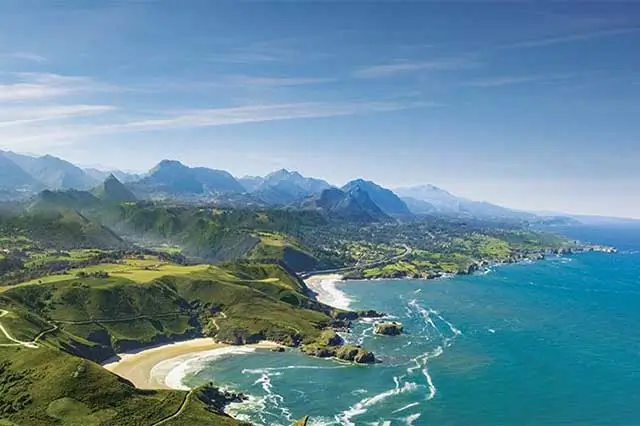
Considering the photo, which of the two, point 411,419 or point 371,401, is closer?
point 411,419

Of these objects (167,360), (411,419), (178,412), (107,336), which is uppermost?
(178,412)

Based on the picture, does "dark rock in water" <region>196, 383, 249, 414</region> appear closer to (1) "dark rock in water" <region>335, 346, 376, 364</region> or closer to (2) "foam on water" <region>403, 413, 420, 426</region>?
(2) "foam on water" <region>403, 413, 420, 426</region>

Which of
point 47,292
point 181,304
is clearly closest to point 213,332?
point 181,304

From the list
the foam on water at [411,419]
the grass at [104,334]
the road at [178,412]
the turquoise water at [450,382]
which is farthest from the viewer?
the turquoise water at [450,382]

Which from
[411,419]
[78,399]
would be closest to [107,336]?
[78,399]

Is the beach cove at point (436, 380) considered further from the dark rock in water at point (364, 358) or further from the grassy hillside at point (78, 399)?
the grassy hillside at point (78, 399)

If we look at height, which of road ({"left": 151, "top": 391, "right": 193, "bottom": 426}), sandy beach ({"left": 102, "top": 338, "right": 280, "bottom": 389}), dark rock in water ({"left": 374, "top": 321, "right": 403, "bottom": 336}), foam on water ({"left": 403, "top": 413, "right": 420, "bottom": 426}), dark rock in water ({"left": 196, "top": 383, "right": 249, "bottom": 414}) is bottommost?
sandy beach ({"left": 102, "top": 338, "right": 280, "bottom": 389})

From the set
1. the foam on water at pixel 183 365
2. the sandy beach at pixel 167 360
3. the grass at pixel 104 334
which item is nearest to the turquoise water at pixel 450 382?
the foam on water at pixel 183 365

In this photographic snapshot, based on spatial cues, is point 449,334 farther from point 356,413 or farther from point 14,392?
point 14,392

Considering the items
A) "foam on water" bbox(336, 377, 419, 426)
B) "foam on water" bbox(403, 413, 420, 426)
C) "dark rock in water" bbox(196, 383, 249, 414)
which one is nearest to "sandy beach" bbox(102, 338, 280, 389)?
"dark rock in water" bbox(196, 383, 249, 414)

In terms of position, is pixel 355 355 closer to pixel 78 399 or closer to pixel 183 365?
pixel 183 365
